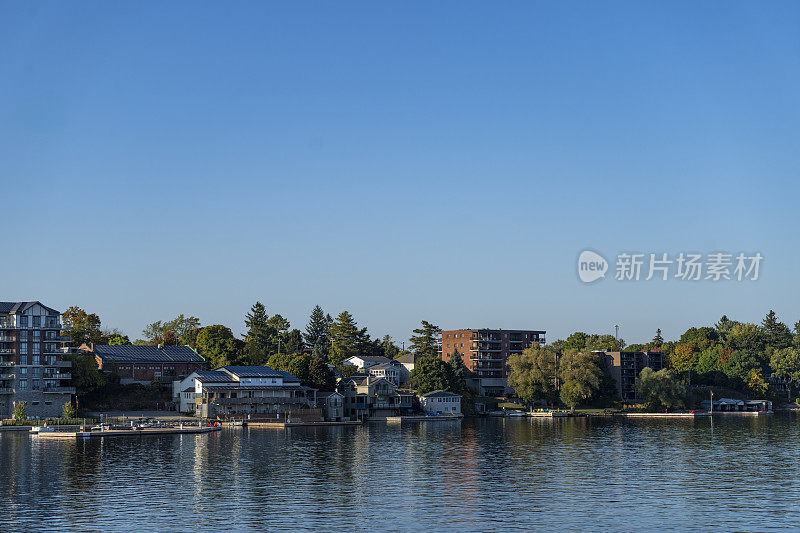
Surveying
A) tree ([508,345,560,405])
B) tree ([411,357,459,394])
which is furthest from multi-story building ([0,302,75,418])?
tree ([508,345,560,405])

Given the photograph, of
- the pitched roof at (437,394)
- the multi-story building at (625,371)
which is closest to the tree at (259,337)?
the pitched roof at (437,394)

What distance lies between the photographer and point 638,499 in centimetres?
5762

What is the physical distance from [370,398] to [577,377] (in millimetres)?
42357

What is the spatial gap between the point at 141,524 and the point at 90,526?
2.85 metres

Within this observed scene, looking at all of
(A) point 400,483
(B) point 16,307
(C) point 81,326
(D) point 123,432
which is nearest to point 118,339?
(C) point 81,326

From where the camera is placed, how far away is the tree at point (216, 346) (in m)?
160

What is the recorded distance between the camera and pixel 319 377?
15212 centimetres

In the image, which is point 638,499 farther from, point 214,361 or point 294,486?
point 214,361

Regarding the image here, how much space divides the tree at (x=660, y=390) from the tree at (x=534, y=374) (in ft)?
63.7

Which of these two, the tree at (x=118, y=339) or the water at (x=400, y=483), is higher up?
the tree at (x=118, y=339)

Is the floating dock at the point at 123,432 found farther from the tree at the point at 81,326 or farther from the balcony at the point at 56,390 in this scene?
the tree at the point at 81,326

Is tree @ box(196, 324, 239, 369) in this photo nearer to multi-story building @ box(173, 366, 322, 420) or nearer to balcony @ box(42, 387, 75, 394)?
multi-story building @ box(173, 366, 322, 420)

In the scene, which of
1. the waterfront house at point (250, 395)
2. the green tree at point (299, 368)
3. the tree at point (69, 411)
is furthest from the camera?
the green tree at point (299, 368)

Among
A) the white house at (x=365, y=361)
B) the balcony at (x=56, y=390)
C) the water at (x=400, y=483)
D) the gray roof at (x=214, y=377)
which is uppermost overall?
the white house at (x=365, y=361)
